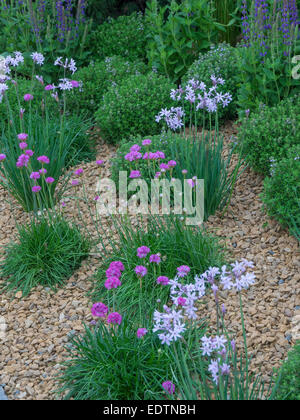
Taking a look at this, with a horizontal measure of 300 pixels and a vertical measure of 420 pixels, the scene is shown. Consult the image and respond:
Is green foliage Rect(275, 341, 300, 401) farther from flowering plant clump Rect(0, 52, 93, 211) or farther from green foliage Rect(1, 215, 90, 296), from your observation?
flowering plant clump Rect(0, 52, 93, 211)

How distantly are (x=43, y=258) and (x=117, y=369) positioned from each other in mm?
1330

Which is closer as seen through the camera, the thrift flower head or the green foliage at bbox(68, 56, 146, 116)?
the thrift flower head

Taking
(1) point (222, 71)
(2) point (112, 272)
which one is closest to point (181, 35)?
(1) point (222, 71)

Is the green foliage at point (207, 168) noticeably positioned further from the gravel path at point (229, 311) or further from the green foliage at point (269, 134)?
the green foliage at point (269, 134)

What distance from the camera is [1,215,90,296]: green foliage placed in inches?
157

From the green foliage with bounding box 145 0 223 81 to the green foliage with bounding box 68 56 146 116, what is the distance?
12.4 inches

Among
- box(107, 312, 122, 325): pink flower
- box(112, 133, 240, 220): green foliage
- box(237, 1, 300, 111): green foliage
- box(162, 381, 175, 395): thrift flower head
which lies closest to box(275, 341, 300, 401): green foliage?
box(162, 381, 175, 395): thrift flower head

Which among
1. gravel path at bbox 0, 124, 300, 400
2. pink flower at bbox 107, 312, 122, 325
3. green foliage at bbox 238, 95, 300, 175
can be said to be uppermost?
green foliage at bbox 238, 95, 300, 175

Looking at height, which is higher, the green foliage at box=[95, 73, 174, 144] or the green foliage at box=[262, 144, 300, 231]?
the green foliage at box=[95, 73, 174, 144]

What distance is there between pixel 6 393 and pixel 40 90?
12.0ft

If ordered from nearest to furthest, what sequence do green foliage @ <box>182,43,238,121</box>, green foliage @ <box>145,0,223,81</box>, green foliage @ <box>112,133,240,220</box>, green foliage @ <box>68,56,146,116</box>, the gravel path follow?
1. the gravel path
2. green foliage @ <box>112,133,240,220</box>
3. green foliage @ <box>182,43,238,121</box>
4. green foliage @ <box>145,0,223,81</box>
5. green foliage @ <box>68,56,146,116</box>

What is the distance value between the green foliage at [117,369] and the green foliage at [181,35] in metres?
3.55

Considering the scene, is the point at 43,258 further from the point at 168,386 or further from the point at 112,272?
the point at 168,386

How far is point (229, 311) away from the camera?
11.6 feet
